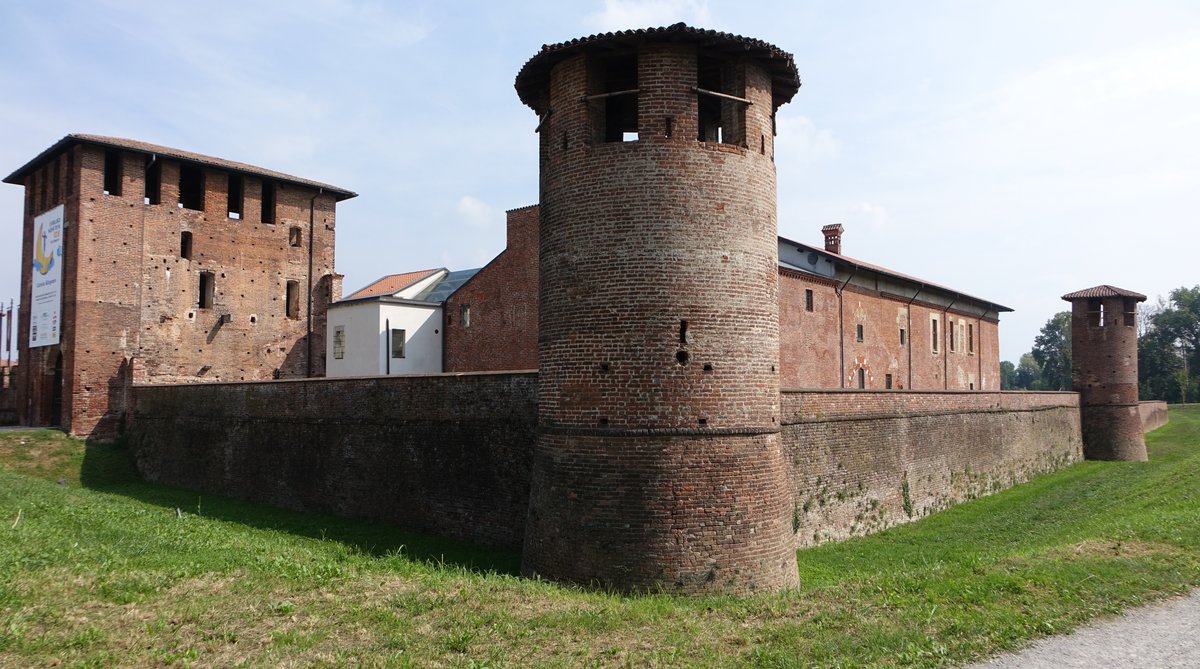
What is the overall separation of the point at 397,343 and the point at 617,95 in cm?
1796

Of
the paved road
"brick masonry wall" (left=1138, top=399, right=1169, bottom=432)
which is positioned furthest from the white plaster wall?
"brick masonry wall" (left=1138, top=399, right=1169, bottom=432)

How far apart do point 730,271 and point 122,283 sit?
69.1 feet

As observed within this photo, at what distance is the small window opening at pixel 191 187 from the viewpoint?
86.8 ft

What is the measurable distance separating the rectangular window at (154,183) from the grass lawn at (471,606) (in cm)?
1502

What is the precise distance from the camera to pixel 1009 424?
24.5 meters

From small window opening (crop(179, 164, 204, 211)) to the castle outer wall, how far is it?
7213 mm

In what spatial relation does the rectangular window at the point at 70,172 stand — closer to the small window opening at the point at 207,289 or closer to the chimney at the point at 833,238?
the small window opening at the point at 207,289

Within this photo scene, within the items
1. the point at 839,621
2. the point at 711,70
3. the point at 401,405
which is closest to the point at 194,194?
the point at 401,405

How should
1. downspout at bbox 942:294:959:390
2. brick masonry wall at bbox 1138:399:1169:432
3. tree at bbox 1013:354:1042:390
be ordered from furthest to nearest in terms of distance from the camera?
1. tree at bbox 1013:354:1042:390
2. brick masonry wall at bbox 1138:399:1169:432
3. downspout at bbox 942:294:959:390

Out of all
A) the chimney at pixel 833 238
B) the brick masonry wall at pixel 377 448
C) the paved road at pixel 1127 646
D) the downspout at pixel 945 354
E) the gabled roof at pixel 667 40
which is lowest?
the paved road at pixel 1127 646

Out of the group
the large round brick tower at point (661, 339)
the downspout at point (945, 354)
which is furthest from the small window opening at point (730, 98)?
the downspout at point (945, 354)

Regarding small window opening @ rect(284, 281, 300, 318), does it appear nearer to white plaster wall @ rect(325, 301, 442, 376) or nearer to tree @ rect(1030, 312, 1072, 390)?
white plaster wall @ rect(325, 301, 442, 376)

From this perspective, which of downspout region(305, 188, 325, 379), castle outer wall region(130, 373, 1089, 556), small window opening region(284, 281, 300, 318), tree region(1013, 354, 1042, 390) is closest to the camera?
castle outer wall region(130, 373, 1089, 556)

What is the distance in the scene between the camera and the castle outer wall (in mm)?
13555
